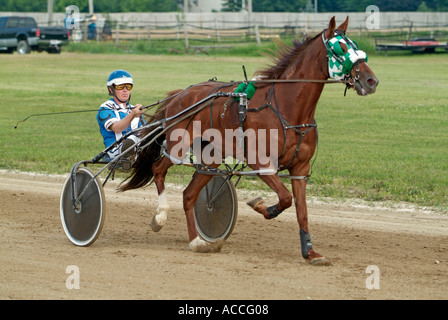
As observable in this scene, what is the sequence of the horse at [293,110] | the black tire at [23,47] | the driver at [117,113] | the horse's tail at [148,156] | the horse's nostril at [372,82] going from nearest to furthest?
the horse's nostril at [372,82] → the horse at [293,110] → the driver at [117,113] → the horse's tail at [148,156] → the black tire at [23,47]

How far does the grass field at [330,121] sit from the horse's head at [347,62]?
339 cm

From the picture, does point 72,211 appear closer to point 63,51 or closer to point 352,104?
point 352,104

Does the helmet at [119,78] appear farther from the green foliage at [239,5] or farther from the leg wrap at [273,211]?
the green foliage at [239,5]

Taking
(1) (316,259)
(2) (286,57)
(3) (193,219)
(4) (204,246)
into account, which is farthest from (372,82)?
(3) (193,219)

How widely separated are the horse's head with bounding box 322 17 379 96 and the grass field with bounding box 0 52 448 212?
3388 mm

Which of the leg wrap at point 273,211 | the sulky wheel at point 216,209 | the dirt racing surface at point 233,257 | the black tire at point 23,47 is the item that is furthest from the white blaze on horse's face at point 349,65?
the black tire at point 23,47

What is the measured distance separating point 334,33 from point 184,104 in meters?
1.71

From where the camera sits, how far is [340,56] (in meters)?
6.01

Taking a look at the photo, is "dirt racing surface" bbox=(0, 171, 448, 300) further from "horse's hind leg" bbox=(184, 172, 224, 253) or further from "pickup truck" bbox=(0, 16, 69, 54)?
"pickup truck" bbox=(0, 16, 69, 54)

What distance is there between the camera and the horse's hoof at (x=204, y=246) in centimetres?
679

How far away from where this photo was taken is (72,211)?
730 cm

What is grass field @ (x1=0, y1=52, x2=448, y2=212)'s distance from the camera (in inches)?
404

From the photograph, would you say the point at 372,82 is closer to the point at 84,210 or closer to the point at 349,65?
the point at 349,65
